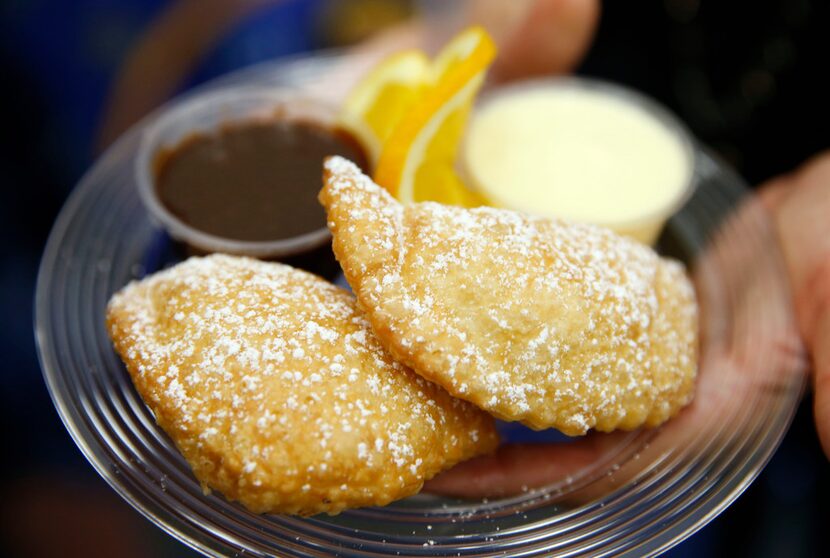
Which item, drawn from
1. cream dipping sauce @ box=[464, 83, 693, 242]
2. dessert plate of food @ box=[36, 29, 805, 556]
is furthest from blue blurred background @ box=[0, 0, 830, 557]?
dessert plate of food @ box=[36, 29, 805, 556]

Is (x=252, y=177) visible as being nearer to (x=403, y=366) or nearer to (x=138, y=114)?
(x=403, y=366)

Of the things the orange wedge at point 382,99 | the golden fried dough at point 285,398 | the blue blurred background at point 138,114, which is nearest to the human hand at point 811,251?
the blue blurred background at point 138,114

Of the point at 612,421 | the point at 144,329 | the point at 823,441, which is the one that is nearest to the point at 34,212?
the point at 144,329

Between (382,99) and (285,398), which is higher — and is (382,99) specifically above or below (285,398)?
above

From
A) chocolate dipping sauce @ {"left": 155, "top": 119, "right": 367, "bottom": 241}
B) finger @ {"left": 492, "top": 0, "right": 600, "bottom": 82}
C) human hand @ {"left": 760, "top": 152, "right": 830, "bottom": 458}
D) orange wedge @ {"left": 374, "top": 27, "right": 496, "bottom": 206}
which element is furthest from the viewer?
finger @ {"left": 492, "top": 0, "right": 600, "bottom": 82}

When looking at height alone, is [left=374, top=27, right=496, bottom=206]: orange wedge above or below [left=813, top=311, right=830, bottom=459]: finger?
above

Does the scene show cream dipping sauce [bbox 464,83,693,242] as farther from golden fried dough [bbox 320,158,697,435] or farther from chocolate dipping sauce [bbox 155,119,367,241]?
golden fried dough [bbox 320,158,697,435]

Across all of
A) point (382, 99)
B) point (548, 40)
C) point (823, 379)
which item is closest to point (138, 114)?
point (382, 99)

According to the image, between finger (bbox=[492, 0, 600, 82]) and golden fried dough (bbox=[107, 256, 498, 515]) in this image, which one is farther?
finger (bbox=[492, 0, 600, 82])
